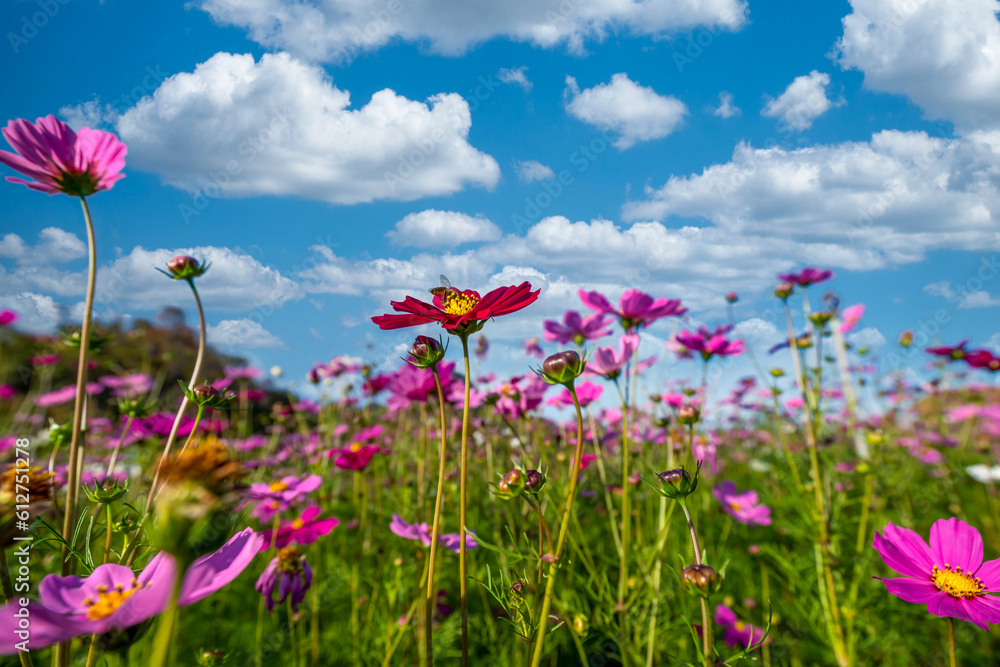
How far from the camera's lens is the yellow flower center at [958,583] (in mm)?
749

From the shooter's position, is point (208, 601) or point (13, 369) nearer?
point (208, 601)

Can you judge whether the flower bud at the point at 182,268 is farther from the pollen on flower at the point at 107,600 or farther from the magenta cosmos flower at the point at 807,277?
the magenta cosmos flower at the point at 807,277

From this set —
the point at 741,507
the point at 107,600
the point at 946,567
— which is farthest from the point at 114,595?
the point at 741,507

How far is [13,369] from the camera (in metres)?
4.66

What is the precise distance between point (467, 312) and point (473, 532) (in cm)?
45

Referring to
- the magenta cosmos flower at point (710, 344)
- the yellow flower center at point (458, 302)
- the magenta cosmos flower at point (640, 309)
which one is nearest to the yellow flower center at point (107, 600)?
the yellow flower center at point (458, 302)

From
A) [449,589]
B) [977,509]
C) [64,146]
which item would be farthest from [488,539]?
[977,509]

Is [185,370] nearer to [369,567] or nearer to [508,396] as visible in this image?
[369,567]

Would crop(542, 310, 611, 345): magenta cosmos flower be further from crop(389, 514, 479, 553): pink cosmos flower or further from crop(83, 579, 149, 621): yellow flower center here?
crop(83, 579, 149, 621): yellow flower center

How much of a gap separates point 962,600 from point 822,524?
2.27 ft

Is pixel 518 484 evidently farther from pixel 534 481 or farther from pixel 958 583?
pixel 958 583

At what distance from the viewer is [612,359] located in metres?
1.21

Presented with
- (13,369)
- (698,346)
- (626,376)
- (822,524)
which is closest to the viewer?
(626,376)

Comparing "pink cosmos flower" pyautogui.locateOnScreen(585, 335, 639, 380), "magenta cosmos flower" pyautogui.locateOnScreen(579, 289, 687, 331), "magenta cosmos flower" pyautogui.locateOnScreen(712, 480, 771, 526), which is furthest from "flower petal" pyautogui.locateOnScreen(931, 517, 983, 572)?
"magenta cosmos flower" pyautogui.locateOnScreen(712, 480, 771, 526)
